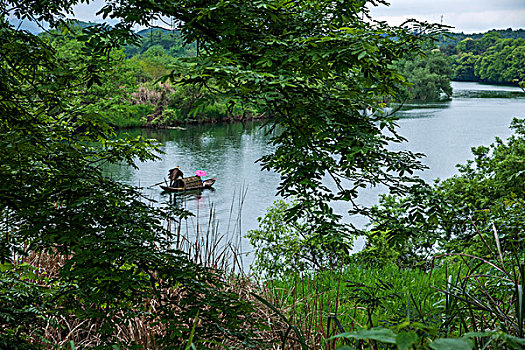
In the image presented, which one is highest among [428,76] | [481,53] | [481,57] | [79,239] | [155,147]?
[481,53]

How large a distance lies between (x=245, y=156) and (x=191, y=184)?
19.3 feet

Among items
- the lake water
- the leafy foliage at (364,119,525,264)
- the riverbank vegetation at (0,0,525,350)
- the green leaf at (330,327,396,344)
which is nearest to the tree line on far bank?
the riverbank vegetation at (0,0,525,350)

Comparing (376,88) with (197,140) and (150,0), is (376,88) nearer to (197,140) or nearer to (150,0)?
(150,0)

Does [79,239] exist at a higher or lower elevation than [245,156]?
higher

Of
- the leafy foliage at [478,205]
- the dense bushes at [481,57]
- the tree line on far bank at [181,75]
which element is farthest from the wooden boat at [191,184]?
the dense bushes at [481,57]

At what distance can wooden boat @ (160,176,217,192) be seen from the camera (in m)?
14.7

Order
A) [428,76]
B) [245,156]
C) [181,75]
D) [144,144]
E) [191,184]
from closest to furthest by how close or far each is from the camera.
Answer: [181,75]
[144,144]
[191,184]
[245,156]
[428,76]

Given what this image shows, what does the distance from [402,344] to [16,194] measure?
184 centimetres

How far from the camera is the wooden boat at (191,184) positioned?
14.7 meters

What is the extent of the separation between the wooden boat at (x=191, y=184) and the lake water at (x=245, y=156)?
265mm

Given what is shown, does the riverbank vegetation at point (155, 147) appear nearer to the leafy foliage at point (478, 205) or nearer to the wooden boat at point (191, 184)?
the leafy foliage at point (478, 205)

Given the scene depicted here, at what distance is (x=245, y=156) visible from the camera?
67.9 ft

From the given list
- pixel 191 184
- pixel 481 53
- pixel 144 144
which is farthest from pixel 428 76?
pixel 144 144

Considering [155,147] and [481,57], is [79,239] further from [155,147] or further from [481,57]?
[481,57]
